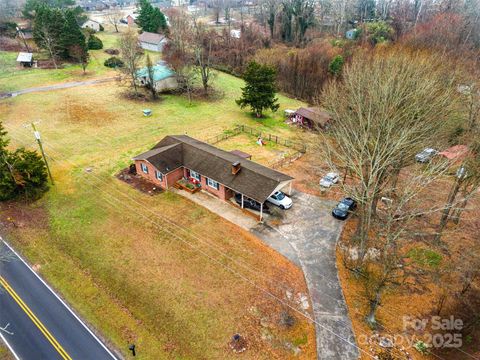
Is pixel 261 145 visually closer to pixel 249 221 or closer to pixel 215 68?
pixel 249 221

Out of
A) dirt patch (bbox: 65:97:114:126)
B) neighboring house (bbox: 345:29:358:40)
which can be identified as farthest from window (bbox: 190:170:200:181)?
neighboring house (bbox: 345:29:358:40)

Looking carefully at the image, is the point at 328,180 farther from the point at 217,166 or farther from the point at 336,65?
the point at 336,65

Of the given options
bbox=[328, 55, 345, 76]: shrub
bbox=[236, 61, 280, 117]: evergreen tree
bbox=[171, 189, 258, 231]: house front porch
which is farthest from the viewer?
bbox=[328, 55, 345, 76]: shrub

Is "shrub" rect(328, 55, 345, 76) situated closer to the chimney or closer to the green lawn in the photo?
the chimney

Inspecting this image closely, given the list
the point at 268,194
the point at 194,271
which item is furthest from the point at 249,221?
the point at 194,271

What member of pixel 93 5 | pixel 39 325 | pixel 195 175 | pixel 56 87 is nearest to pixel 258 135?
pixel 195 175

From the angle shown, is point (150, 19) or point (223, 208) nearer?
point (223, 208)
